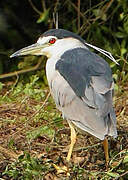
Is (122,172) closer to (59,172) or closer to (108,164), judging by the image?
(108,164)

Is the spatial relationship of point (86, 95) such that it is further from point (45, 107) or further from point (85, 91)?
point (45, 107)

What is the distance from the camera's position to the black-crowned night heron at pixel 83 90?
3619mm

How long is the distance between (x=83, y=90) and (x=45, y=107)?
3.22 ft

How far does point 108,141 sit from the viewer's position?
414cm

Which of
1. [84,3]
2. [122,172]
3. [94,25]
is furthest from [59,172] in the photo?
[84,3]

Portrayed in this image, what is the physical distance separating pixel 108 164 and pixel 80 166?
0.66 ft

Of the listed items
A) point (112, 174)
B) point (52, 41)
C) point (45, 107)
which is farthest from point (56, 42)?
point (112, 174)

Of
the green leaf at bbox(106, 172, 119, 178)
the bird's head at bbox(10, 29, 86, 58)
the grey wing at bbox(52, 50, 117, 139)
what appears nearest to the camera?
the green leaf at bbox(106, 172, 119, 178)

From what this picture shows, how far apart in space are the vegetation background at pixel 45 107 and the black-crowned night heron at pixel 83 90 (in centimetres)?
19

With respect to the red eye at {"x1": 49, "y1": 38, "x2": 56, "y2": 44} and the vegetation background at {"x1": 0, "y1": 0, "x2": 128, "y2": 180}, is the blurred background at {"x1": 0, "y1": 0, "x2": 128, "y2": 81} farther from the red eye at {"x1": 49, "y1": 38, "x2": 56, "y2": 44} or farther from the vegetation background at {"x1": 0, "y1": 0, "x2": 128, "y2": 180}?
the red eye at {"x1": 49, "y1": 38, "x2": 56, "y2": 44}

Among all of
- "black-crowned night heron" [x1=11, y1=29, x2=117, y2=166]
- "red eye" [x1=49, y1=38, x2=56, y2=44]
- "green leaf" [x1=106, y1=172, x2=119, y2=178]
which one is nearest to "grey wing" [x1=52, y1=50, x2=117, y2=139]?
"black-crowned night heron" [x1=11, y1=29, x2=117, y2=166]

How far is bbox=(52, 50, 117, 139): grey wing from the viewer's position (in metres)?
3.61

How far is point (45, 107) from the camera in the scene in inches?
182

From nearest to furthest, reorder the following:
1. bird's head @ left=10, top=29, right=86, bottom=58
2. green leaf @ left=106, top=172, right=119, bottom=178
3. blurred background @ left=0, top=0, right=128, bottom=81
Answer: green leaf @ left=106, top=172, right=119, bottom=178, bird's head @ left=10, top=29, right=86, bottom=58, blurred background @ left=0, top=0, right=128, bottom=81
